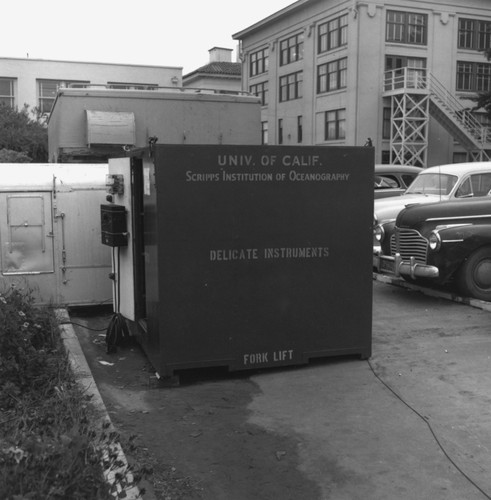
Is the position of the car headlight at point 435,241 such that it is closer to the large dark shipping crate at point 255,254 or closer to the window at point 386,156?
the large dark shipping crate at point 255,254

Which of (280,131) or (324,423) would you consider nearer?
(324,423)

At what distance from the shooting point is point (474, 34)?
138ft

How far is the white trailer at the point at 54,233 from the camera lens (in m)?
8.48

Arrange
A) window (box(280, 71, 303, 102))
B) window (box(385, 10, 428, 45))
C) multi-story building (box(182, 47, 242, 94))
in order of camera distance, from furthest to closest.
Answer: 1. multi-story building (box(182, 47, 242, 94))
2. window (box(280, 71, 303, 102))
3. window (box(385, 10, 428, 45))

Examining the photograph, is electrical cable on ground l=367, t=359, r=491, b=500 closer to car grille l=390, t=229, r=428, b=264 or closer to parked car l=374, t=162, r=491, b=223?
car grille l=390, t=229, r=428, b=264

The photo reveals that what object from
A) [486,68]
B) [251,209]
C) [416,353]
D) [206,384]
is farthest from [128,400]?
[486,68]

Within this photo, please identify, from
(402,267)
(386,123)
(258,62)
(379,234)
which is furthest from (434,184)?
(258,62)

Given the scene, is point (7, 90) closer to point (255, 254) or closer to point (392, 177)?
point (392, 177)

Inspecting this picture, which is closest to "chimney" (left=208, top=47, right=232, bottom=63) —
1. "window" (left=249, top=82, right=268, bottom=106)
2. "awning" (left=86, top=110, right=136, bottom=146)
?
"window" (left=249, top=82, right=268, bottom=106)

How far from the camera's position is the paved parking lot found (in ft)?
13.8

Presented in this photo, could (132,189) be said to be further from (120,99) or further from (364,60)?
(364,60)

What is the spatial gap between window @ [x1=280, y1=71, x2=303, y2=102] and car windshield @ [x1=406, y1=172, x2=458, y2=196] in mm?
32585

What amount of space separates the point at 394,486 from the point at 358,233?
2828mm

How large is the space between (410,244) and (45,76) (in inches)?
1542
